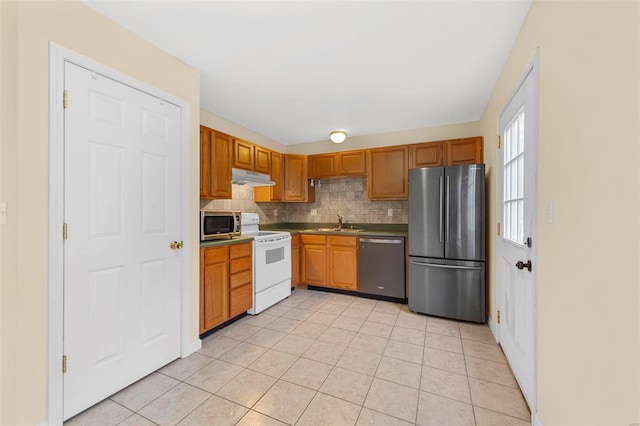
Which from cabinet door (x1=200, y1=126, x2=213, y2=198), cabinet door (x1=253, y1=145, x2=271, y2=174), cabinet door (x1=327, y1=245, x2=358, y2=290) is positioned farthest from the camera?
cabinet door (x1=327, y1=245, x2=358, y2=290)

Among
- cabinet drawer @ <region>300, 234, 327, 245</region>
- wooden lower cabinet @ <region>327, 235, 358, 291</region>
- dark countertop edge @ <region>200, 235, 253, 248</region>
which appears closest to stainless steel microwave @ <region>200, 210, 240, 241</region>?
dark countertop edge @ <region>200, 235, 253, 248</region>

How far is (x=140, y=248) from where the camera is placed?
6.26 feet

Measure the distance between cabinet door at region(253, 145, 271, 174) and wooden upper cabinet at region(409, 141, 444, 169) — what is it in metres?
2.05

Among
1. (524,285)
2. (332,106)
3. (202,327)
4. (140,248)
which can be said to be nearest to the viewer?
(524,285)

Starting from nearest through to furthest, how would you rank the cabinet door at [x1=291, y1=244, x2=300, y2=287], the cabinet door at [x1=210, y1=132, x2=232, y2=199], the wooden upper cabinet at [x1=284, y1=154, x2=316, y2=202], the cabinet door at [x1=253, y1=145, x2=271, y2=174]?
the cabinet door at [x1=210, y1=132, x2=232, y2=199] → the cabinet door at [x1=253, y1=145, x2=271, y2=174] → the cabinet door at [x1=291, y1=244, x2=300, y2=287] → the wooden upper cabinet at [x1=284, y1=154, x2=316, y2=202]

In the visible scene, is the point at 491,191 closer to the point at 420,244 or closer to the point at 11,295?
the point at 420,244

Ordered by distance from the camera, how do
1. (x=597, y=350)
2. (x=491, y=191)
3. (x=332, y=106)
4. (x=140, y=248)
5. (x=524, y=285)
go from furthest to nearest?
(x=332, y=106), (x=491, y=191), (x=140, y=248), (x=524, y=285), (x=597, y=350)

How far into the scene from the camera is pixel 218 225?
2834 mm

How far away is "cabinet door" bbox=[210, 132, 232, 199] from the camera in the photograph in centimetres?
292

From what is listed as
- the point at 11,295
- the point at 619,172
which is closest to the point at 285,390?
the point at 11,295

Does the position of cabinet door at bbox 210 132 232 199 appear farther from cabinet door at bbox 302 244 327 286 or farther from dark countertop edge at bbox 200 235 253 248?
cabinet door at bbox 302 244 327 286

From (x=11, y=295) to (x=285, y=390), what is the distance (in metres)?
1.61

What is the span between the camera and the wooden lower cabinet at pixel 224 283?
8.28 ft

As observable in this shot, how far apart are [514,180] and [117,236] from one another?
2856mm
